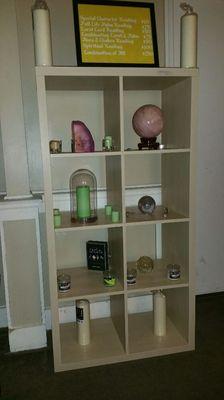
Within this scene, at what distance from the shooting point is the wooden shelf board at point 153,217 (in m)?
1.86

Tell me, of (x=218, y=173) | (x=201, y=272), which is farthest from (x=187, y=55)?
(x=201, y=272)

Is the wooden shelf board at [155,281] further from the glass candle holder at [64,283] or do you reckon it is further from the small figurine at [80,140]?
the small figurine at [80,140]

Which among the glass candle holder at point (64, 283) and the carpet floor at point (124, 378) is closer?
the carpet floor at point (124, 378)

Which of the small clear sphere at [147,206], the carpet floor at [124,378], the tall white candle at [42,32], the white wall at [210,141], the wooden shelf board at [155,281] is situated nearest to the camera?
the tall white candle at [42,32]

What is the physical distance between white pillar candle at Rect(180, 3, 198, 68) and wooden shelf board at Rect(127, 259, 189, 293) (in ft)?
3.88

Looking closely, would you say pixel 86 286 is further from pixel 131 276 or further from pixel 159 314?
pixel 159 314

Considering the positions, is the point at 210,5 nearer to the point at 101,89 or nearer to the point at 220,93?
the point at 220,93

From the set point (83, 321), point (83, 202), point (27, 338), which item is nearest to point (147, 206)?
point (83, 202)

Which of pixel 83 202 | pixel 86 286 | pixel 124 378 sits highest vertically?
pixel 83 202

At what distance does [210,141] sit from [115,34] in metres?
1.08

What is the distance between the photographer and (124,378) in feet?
5.86

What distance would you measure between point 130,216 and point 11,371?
108cm

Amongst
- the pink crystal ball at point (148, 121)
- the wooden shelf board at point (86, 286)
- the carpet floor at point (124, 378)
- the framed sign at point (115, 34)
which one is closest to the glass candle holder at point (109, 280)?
the wooden shelf board at point (86, 286)

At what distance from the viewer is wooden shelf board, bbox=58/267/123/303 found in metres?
1.83
